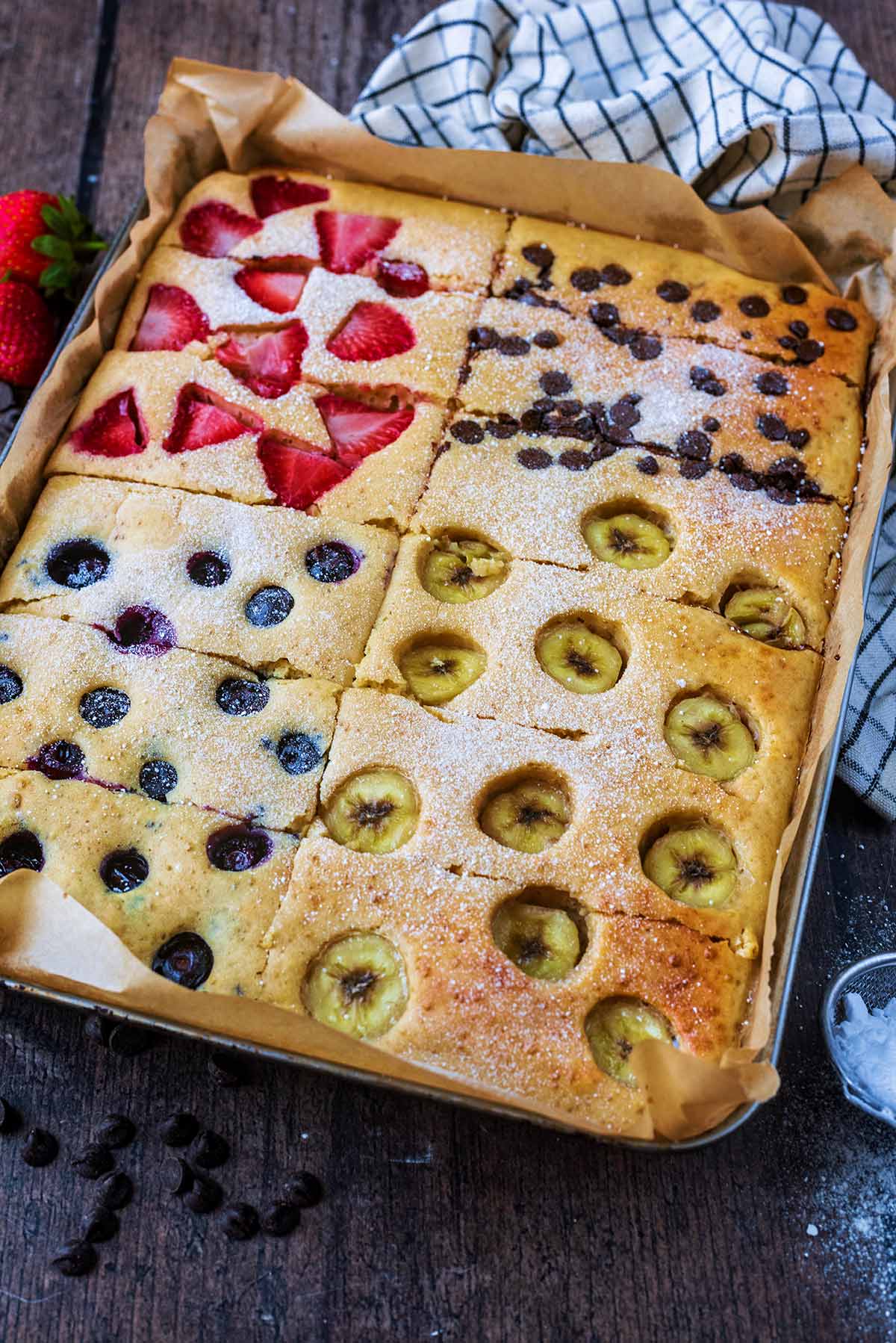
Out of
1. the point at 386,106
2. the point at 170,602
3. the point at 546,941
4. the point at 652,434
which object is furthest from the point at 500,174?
the point at 546,941

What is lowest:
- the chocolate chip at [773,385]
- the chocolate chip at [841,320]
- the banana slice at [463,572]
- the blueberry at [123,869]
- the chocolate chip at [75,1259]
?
the chocolate chip at [75,1259]

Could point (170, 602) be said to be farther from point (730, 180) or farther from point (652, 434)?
point (730, 180)

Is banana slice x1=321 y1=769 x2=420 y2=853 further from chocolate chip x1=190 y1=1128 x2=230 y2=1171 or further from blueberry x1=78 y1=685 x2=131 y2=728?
chocolate chip x1=190 y1=1128 x2=230 y2=1171

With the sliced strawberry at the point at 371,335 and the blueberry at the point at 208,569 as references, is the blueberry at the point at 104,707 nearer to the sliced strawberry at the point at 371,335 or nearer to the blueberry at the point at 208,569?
the blueberry at the point at 208,569

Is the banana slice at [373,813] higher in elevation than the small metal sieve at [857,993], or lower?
higher

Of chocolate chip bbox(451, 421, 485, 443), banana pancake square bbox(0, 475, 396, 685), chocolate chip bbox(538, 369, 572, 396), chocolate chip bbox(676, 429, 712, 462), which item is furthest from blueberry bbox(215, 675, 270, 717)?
chocolate chip bbox(676, 429, 712, 462)

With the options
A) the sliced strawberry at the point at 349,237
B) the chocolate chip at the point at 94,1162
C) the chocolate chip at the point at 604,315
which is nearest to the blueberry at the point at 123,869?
the chocolate chip at the point at 94,1162
